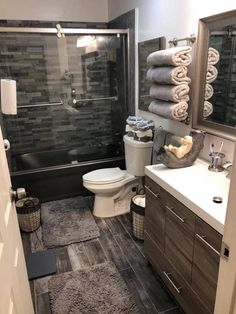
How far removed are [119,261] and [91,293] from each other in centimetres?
38

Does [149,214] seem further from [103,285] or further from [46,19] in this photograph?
[46,19]

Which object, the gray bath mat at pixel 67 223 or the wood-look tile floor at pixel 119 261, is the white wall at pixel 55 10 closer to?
the gray bath mat at pixel 67 223

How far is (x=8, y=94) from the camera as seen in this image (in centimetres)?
161

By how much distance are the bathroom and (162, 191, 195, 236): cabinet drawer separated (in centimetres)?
6

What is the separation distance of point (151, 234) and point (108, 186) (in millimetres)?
807

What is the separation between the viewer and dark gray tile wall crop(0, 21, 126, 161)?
3145mm

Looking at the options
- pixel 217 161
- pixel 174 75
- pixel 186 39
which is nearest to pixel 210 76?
pixel 174 75

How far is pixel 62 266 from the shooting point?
2.08 metres

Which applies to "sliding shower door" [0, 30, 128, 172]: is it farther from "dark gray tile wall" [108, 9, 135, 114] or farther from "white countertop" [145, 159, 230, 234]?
"white countertop" [145, 159, 230, 234]

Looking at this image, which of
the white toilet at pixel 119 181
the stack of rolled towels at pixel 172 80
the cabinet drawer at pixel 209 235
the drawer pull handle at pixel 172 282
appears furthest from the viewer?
the white toilet at pixel 119 181

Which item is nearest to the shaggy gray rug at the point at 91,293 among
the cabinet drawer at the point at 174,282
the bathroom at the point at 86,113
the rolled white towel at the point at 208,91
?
the bathroom at the point at 86,113

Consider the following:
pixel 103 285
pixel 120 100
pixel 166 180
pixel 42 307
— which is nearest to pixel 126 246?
pixel 103 285

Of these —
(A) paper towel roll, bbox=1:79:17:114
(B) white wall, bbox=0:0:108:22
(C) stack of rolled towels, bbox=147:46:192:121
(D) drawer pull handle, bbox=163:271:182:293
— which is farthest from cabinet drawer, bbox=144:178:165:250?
(B) white wall, bbox=0:0:108:22

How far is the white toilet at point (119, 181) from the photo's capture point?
8.23 feet
